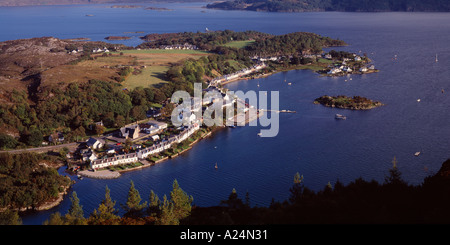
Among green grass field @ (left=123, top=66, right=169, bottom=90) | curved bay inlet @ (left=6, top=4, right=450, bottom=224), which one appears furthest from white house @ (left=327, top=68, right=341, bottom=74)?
green grass field @ (left=123, top=66, right=169, bottom=90)

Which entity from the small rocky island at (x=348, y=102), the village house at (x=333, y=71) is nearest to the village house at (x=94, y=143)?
the small rocky island at (x=348, y=102)

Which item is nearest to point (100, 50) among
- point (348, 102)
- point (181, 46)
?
point (181, 46)

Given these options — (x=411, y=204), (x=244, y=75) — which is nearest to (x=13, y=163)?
(x=411, y=204)

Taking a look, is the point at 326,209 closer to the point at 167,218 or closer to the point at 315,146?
the point at 167,218

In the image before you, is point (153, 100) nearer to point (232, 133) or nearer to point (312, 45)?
point (232, 133)

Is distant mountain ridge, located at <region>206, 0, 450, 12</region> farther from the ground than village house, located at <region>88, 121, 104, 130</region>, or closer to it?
farther from the ground

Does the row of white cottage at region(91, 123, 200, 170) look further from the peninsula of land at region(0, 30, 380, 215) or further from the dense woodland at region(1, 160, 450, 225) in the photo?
the dense woodland at region(1, 160, 450, 225)

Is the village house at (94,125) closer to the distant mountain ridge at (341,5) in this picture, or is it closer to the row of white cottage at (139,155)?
the row of white cottage at (139,155)
